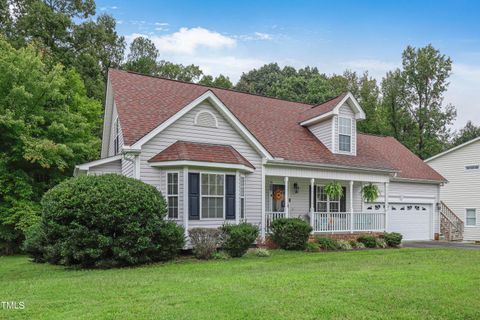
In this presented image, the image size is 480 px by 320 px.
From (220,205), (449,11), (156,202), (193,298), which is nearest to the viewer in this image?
(193,298)

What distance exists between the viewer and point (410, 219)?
2298 centimetres

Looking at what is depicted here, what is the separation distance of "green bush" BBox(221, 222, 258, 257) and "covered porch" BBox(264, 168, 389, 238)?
3093 millimetres

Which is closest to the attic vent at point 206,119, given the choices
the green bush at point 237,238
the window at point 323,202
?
the green bush at point 237,238

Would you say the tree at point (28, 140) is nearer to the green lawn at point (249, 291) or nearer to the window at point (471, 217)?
the green lawn at point (249, 291)

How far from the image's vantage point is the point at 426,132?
1550 inches

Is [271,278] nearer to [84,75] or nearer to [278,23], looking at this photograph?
[278,23]

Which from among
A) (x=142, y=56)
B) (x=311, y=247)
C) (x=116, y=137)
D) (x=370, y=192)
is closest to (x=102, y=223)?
(x=116, y=137)

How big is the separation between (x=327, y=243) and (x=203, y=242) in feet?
18.9

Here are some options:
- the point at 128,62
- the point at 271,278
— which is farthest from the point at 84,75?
the point at 271,278

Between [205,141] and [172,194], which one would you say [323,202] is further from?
[172,194]

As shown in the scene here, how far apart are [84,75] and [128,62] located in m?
8.35

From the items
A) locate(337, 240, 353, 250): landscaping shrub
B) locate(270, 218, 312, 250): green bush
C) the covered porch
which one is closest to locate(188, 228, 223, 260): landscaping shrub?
locate(270, 218, 312, 250): green bush

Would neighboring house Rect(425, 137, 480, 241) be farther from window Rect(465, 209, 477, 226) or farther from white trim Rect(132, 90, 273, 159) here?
white trim Rect(132, 90, 273, 159)

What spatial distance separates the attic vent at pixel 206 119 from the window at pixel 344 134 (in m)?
7.36
